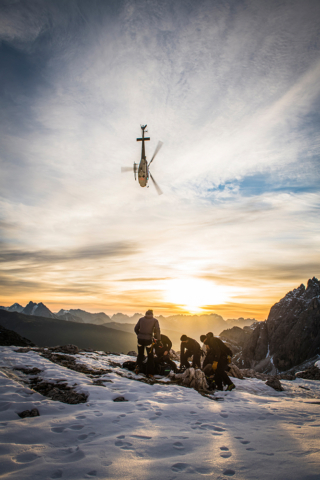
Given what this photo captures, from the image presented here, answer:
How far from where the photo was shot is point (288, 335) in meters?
130

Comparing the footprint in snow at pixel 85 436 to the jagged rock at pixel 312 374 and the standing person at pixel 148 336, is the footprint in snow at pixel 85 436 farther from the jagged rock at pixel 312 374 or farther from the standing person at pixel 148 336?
the jagged rock at pixel 312 374

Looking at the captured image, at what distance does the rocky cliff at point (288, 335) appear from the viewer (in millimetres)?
119500

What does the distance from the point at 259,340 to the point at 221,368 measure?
518ft

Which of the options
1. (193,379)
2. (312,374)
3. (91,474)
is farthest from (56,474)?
(312,374)

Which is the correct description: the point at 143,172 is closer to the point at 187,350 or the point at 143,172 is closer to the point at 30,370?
the point at 187,350

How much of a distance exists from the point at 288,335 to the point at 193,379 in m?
149

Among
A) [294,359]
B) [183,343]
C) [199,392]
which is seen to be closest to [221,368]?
[199,392]

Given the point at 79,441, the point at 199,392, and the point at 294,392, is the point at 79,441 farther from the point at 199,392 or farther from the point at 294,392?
the point at 294,392

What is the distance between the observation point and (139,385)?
9.04m

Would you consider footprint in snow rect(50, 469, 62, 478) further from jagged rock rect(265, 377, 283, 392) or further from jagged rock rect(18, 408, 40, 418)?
jagged rock rect(265, 377, 283, 392)

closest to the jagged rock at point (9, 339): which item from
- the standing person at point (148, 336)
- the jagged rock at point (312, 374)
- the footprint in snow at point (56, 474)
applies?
the standing person at point (148, 336)

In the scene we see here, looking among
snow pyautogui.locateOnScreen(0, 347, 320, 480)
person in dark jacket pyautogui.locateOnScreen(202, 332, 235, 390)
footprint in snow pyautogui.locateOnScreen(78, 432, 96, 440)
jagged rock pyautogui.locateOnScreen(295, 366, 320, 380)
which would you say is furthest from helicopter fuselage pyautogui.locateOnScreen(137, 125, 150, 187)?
footprint in snow pyautogui.locateOnScreen(78, 432, 96, 440)

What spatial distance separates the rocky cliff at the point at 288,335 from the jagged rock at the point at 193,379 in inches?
5139

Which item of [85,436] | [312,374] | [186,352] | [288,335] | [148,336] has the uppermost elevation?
[148,336]
